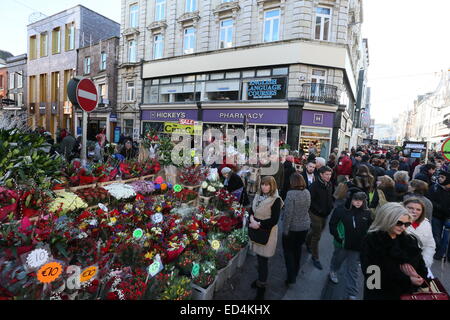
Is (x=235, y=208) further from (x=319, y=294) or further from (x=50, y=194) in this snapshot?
(x=50, y=194)

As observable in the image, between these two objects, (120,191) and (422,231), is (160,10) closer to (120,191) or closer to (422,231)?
(120,191)

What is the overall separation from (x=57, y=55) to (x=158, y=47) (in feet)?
42.5

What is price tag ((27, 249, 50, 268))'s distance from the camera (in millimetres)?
1782

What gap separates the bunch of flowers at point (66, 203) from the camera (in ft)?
9.66

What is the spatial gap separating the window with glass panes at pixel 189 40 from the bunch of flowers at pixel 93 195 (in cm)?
1590

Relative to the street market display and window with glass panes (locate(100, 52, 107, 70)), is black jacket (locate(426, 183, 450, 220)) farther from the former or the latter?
window with glass panes (locate(100, 52, 107, 70))

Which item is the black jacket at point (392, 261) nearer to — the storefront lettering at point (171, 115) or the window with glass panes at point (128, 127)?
the storefront lettering at point (171, 115)

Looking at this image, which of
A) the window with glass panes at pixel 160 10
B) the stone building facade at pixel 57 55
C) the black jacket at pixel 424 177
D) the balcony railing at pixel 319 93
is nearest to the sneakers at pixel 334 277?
the black jacket at pixel 424 177

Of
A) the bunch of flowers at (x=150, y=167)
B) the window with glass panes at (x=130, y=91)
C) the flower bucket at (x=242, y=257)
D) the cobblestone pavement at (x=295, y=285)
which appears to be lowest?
the cobblestone pavement at (x=295, y=285)

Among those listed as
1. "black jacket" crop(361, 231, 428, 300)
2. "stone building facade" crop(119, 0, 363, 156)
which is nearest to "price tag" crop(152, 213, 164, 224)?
"black jacket" crop(361, 231, 428, 300)

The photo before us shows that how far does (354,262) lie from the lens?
3.25 metres

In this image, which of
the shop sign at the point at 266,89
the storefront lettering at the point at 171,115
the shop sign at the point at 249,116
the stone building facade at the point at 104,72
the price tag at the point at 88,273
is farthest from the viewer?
the stone building facade at the point at 104,72

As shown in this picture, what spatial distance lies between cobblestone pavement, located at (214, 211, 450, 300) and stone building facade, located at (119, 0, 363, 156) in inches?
387
